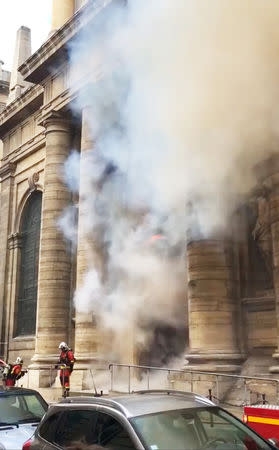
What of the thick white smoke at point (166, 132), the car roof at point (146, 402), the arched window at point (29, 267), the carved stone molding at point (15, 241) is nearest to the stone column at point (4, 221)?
the carved stone molding at point (15, 241)

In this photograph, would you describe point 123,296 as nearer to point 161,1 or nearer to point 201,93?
point 201,93

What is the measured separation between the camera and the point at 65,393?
10.6m

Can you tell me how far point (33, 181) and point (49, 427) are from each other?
1636cm

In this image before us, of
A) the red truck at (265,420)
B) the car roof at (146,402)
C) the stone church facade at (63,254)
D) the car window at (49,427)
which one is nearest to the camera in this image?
the car roof at (146,402)

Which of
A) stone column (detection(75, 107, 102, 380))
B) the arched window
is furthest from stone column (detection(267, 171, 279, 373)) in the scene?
the arched window

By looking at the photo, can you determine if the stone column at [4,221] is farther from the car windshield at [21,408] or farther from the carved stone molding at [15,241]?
the car windshield at [21,408]

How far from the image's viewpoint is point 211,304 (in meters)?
9.70

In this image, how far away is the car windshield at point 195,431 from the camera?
10.7 feet

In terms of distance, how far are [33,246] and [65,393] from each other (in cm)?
932

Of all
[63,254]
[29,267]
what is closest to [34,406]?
[63,254]

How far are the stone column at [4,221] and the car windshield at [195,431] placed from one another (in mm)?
16532

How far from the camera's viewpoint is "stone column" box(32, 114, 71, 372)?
49.2 ft

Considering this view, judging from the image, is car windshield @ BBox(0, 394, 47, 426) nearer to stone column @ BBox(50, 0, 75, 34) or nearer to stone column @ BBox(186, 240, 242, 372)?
stone column @ BBox(186, 240, 242, 372)

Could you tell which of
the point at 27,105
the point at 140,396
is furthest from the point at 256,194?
the point at 27,105
